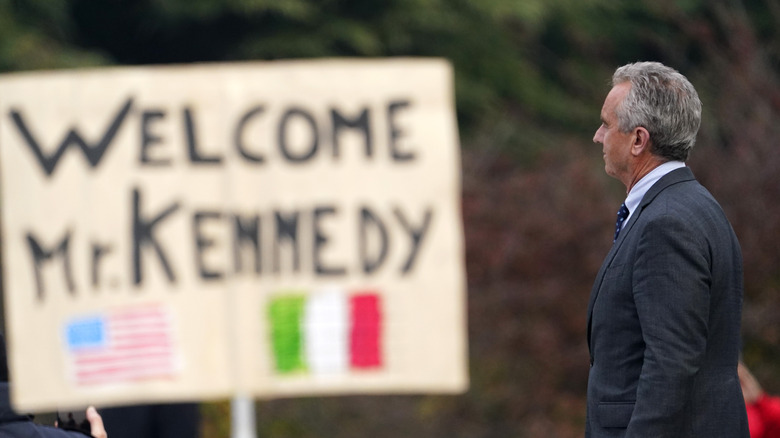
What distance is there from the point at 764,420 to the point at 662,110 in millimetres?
2221

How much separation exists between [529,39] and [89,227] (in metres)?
9.71

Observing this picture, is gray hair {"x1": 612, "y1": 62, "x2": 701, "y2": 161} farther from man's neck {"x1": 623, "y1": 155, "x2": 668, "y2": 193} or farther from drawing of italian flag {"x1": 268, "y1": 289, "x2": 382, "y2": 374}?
drawing of italian flag {"x1": 268, "y1": 289, "x2": 382, "y2": 374}

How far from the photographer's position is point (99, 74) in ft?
9.49

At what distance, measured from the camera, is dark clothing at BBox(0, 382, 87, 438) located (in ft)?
8.68

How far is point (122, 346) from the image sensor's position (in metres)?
2.84

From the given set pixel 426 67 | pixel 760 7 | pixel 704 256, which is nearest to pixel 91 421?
pixel 426 67

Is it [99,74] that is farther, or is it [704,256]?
[99,74]

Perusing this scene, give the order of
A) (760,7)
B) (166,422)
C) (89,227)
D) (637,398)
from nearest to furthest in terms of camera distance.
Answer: (637,398)
(89,227)
(166,422)
(760,7)

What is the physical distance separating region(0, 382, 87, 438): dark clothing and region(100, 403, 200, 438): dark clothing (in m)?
1.40

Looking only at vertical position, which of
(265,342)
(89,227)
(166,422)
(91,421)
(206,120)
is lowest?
(166,422)

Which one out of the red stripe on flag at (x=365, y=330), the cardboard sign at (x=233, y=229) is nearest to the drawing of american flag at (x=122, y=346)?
the cardboard sign at (x=233, y=229)

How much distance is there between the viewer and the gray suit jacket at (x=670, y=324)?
2.55 metres

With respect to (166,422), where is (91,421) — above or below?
above

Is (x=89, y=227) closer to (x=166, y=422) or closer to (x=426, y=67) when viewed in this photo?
(x=426, y=67)
